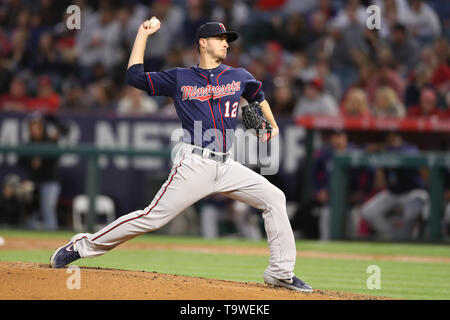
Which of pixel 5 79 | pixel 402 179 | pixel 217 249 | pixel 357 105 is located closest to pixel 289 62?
pixel 357 105

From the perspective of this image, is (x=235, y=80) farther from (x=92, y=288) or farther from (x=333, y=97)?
(x=333, y=97)

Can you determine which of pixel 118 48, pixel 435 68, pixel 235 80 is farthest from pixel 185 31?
pixel 235 80

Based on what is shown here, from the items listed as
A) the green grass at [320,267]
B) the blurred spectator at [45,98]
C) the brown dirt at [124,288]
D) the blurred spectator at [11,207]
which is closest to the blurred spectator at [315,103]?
the green grass at [320,267]

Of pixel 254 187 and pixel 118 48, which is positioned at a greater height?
pixel 118 48

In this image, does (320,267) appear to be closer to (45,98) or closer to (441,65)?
(441,65)

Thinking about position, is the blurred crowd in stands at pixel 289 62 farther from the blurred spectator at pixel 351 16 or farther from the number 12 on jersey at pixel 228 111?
the number 12 on jersey at pixel 228 111

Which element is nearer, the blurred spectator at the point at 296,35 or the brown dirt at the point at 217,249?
the brown dirt at the point at 217,249
